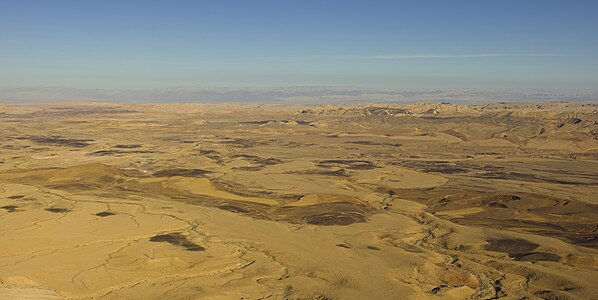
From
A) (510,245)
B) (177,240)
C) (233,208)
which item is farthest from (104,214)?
(510,245)

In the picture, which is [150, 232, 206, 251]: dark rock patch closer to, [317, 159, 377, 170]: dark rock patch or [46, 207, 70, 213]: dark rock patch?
[46, 207, 70, 213]: dark rock patch

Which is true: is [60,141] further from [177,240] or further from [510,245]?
[510,245]

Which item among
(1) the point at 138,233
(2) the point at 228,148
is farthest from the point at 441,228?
(2) the point at 228,148

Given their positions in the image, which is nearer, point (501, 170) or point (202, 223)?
point (202, 223)

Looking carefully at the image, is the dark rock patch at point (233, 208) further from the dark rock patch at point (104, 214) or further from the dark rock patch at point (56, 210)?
the dark rock patch at point (56, 210)

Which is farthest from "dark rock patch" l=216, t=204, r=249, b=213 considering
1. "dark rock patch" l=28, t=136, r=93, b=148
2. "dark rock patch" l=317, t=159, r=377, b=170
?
"dark rock patch" l=28, t=136, r=93, b=148

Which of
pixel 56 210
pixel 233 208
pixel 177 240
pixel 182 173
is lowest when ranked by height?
pixel 182 173

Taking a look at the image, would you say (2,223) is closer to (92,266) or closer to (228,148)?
(92,266)

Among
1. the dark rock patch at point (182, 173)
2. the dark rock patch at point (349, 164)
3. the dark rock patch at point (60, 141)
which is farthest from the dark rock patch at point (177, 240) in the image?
the dark rock patch at point (60, 141)

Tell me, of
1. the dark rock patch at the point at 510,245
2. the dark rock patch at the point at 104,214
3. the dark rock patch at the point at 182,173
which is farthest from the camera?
the dark rock patch at the point at 182,173
